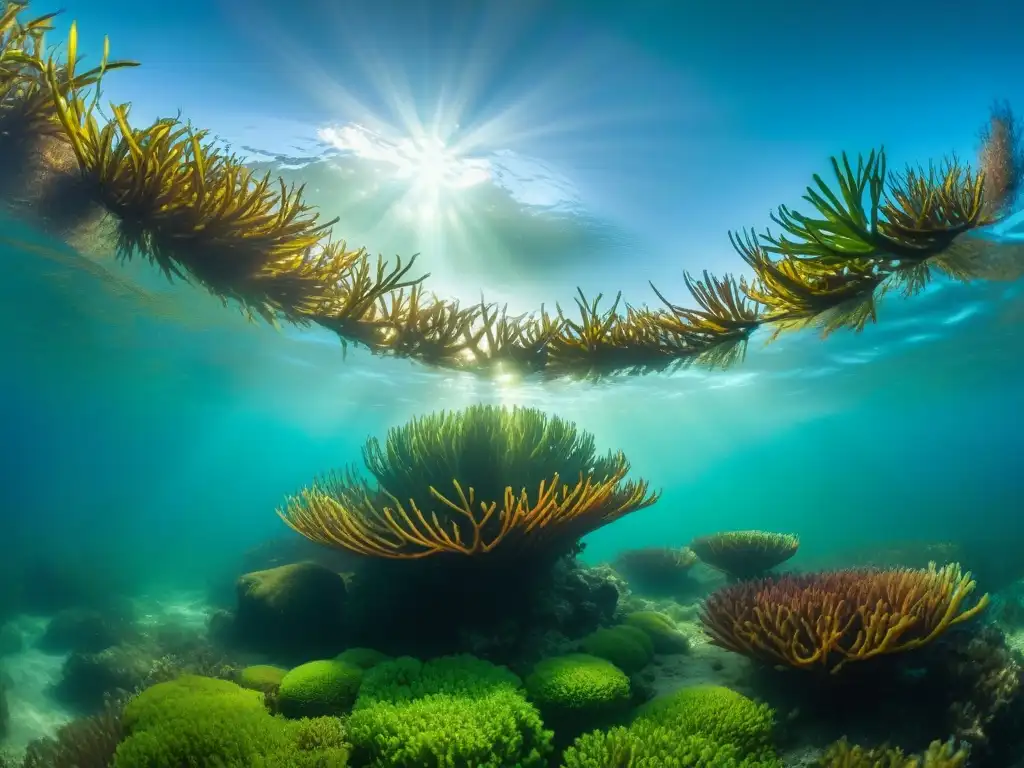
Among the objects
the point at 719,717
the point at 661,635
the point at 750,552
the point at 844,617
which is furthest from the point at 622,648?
the point at 750,552

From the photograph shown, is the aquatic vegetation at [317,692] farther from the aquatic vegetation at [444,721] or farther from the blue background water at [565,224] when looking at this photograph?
the blue background water at [565,224]

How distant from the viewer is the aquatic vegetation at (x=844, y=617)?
395cm

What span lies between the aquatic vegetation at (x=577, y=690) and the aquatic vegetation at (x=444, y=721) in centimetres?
21

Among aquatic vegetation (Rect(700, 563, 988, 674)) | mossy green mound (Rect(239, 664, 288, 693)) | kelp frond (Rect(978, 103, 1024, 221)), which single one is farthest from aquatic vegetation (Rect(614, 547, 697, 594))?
kelp frond (Rect(978, 103, 1024, 221))

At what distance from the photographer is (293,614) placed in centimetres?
667

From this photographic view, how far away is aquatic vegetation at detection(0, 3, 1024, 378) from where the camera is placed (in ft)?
11.3

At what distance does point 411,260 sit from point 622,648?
4.18 m

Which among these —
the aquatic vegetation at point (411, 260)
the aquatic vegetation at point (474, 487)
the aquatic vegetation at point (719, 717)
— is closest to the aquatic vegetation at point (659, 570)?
the aquatic vegetation at point (474, 487)

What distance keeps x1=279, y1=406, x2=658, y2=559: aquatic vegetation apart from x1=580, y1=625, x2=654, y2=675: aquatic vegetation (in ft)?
3.10

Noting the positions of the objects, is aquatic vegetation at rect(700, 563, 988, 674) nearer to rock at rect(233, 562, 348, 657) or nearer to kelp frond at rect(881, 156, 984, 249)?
kelp frond at rect(881, 156, 984, 249)

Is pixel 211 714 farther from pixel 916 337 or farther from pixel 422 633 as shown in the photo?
pixel 916 337

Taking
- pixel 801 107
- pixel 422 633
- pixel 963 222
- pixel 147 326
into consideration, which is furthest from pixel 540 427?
pixel 147 326

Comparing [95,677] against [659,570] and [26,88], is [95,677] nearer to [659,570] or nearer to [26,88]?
[26,88]

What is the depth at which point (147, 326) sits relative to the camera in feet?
79.8
